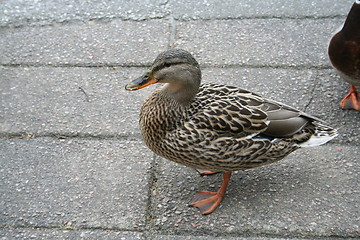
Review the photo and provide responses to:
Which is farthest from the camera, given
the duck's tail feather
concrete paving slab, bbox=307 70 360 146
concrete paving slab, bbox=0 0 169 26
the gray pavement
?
concrete paving slab, bbox=0 0 169 26

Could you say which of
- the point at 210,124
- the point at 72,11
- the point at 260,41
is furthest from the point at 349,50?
the point at 72,11

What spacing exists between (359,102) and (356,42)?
493 mm

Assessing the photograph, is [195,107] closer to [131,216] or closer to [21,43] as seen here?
[131,216]

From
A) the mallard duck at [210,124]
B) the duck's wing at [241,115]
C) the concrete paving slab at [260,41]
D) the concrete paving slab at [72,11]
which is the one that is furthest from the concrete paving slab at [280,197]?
the concrete paving slab at [72,11]

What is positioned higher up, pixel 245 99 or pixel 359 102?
pixel 245 99

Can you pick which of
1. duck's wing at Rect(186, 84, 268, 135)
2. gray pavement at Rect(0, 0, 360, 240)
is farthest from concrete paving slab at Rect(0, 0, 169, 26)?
duck's wing at Rect(186, 84, 268, 135)

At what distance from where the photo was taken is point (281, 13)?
4840mm

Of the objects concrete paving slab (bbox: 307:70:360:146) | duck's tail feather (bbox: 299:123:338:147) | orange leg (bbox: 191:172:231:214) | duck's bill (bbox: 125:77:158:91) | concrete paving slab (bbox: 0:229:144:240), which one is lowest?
concrete paving slab (bbox: 0:229:144:240)

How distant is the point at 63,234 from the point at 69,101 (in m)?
1.32

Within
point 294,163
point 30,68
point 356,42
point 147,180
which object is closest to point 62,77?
point 30,68

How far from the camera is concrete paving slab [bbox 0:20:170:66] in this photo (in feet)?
14.2

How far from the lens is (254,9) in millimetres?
4906

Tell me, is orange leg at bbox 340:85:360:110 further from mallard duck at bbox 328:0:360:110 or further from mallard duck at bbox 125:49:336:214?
mallard duck at bbox 125:49:336:214

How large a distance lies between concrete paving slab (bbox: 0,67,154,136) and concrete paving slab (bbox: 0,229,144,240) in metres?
0.89
